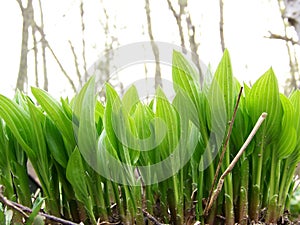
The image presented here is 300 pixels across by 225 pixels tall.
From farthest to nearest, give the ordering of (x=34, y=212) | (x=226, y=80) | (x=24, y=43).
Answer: (x=24, y=43)
(x=226, y=80)
(x=34, y=212)

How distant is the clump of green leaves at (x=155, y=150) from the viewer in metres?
0.41

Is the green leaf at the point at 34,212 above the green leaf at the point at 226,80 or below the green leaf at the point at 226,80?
below

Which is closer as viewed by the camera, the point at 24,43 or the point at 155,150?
the point at 155,150

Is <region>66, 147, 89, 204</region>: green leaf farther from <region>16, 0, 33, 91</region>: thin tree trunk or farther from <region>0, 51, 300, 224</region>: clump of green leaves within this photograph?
<region>16, 0, 33, 91</region>: thin tree trunk

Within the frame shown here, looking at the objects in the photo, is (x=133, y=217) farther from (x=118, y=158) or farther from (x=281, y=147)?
(x=281, y=147)

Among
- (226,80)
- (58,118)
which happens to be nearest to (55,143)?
(58,118)

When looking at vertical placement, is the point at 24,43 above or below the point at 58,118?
above

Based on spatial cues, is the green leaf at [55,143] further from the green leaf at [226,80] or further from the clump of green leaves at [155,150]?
the green leaf at [226,80]

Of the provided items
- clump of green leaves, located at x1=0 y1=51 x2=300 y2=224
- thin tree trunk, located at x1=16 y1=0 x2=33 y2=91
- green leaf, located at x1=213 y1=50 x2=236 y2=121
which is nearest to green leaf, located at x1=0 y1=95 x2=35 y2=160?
clump of green leaves, located at x1=0 y1=51 x2=300 y2=224

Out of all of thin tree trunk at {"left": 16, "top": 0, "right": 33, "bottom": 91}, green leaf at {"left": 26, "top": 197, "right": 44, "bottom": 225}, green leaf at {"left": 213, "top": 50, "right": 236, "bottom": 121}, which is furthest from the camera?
thin tree trunk at {"left": 16, "top": 0, "right": 33, "bottom": 91}

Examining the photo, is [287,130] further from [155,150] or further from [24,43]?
[24,43]

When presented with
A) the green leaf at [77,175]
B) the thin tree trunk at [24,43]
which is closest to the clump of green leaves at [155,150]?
the green leaf at [77,175]

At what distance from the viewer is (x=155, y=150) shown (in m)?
0.43

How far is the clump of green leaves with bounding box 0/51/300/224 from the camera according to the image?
1.36ft
